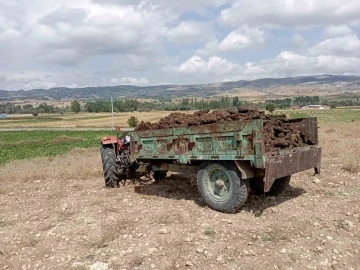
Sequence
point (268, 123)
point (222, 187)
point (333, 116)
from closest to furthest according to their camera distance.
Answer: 1. point (268, 123)
2. point (222, 187)
3. point (333, 116)

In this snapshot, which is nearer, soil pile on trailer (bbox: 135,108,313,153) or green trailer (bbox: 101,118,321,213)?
green trailer (bbox: 101,118,321,213)

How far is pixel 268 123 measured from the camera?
21.2ft

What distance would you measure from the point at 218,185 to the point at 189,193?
1557 mm

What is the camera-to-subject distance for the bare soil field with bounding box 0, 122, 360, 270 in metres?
4.77

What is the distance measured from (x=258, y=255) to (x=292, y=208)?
2.08 meters

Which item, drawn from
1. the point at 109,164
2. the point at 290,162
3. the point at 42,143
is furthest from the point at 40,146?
the point at 290,162

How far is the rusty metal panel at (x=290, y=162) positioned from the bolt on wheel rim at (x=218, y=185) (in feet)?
2.85

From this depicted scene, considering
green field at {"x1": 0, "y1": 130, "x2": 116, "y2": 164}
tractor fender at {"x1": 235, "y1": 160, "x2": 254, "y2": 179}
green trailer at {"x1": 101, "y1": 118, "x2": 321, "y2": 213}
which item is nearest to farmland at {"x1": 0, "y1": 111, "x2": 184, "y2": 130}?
green field at {"x1": 0, "y1": 130, "x2": 116, "y2": 164}

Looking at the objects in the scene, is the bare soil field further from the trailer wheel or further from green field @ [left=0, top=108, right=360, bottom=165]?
green field @ [left=0, top=108, right=360, bottom=165]

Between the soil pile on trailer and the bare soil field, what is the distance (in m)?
1.17

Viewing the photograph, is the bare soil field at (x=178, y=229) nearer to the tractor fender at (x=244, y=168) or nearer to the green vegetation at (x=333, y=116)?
the tractor fender at (x=244, y=168)

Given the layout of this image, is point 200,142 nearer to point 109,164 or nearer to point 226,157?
point 226,157

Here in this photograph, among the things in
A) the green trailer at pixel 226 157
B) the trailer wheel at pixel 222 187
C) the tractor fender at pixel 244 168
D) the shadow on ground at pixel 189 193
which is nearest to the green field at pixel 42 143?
the shadow on ground at pixel 189 193

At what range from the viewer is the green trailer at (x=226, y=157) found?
5.90m
